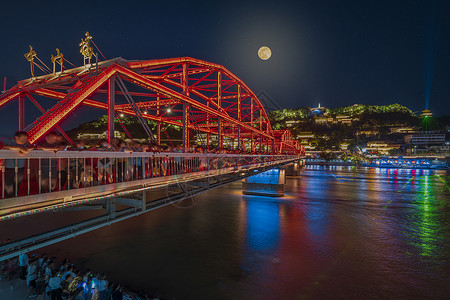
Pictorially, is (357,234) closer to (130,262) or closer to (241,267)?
(241,267)

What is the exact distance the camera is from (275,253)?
1833 centimetres

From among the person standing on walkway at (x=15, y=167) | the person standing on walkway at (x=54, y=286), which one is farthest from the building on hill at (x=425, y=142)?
the person standing on walkway at (x=15, y=167)

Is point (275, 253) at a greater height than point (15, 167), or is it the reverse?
point (15, 167)

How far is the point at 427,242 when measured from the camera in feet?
67.4

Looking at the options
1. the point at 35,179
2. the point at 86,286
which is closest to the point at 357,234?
the point at 86,286

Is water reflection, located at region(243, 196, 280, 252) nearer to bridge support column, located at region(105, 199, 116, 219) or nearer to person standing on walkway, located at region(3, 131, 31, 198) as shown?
bridge support column, located at region(105, 199, 116, 219)

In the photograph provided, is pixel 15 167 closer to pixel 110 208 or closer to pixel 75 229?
pixel 75 229

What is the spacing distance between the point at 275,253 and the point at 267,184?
74.5 feet

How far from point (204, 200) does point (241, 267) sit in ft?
68.5

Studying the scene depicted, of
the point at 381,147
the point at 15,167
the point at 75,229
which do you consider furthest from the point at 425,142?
the point at 15,167

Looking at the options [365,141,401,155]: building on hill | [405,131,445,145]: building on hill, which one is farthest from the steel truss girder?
[405,131,445,145]: building on hill

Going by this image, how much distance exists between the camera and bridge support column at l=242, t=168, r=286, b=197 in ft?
131

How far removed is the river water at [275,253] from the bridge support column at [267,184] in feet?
29.6

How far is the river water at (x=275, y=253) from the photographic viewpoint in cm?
1380
